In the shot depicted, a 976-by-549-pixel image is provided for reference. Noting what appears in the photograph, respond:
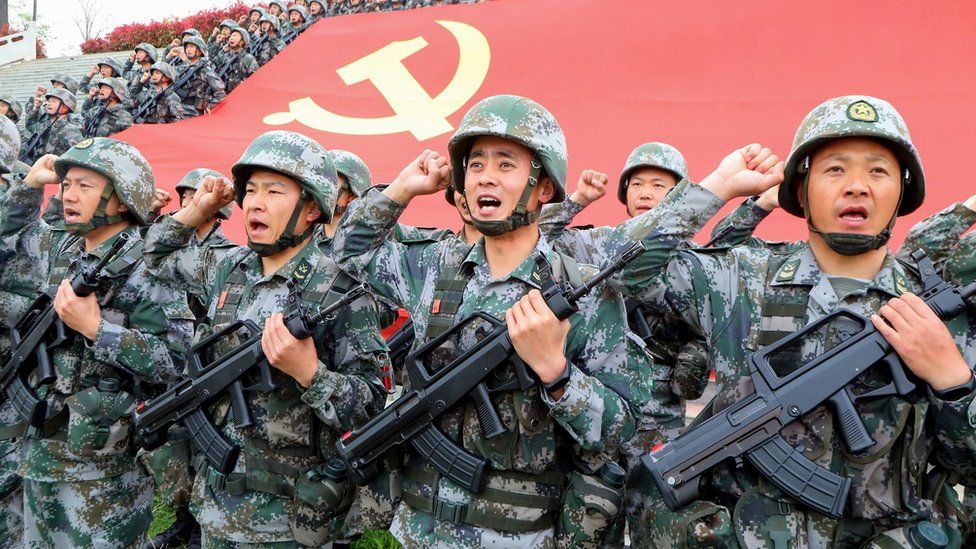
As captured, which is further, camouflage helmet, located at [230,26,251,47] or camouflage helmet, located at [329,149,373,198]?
camouflage helmet, located at [230,26,251,47]

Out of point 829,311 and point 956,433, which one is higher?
point 829,311

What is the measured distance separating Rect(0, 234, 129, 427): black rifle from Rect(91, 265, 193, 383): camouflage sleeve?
0.77ft

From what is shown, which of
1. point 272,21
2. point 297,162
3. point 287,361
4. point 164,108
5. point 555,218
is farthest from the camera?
point 272,21

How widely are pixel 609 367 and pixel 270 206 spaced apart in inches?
66.1

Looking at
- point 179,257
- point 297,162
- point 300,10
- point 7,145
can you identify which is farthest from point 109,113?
point 297,162

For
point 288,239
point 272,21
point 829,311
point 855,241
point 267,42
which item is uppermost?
point 855,241

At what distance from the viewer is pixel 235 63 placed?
62.3 feet

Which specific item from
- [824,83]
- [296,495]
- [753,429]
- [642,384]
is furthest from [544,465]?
[824,83]

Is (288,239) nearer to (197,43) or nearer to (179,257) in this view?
(179,257)

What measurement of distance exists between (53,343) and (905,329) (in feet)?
12.5

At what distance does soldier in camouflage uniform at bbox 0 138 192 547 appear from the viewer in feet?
11.9

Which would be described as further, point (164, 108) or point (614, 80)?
point (164, 108)

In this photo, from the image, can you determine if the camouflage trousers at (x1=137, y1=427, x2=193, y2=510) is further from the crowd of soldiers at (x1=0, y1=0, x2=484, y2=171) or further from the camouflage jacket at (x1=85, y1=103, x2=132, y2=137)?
the camouflage jacket at (x1=85, y1=103, x2=132, y2=137)

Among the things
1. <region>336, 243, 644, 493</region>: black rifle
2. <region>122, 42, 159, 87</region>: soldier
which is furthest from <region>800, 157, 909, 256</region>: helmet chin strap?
<region>122, 42, 159, 87</region>: soldier
